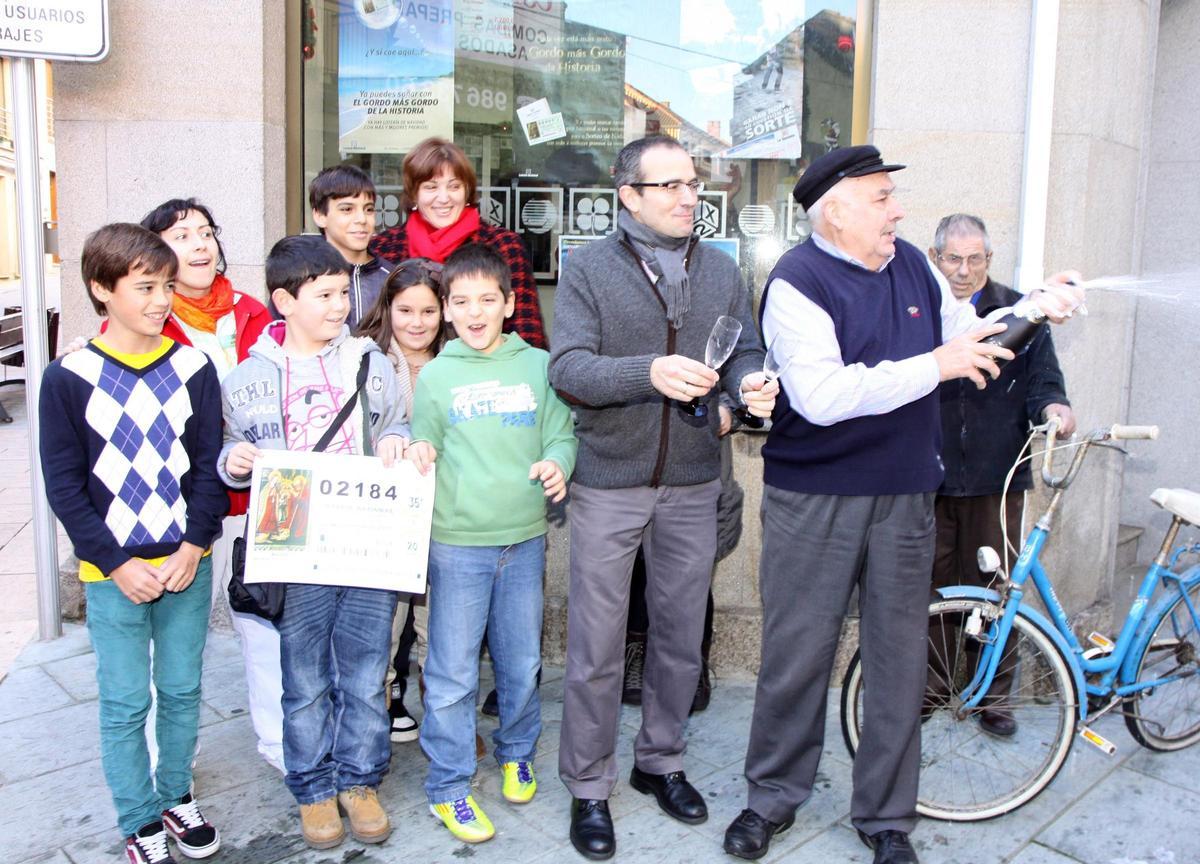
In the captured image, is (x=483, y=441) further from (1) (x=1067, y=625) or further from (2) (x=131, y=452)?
(1) (x=1067, y=625)

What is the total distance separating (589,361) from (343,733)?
1.51m

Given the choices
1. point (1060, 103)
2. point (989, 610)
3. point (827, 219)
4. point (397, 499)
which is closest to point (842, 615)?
point (989, 610)

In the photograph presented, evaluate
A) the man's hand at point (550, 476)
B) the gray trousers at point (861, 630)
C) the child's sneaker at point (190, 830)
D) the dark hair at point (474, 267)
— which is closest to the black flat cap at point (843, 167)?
the gray trousers at point (861, 630)

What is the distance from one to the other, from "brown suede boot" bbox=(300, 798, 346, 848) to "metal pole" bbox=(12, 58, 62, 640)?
249 cm

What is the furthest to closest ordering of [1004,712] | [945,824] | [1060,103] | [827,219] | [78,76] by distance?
[78,76] < [1060,103] < [1004,712] < [945,824] < [827,219]

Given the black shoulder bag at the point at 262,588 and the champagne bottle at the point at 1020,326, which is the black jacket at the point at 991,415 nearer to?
the champagne bottle at the point at 1020,326

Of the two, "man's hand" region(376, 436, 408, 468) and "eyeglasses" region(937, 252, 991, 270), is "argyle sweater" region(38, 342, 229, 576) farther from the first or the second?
"eyeglasses" region(937, 252, 991, 270)

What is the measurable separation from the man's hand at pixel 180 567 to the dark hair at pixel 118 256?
2.68 feet

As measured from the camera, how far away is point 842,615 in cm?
332

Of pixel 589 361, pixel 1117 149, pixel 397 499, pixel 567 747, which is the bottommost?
pixel 567 747

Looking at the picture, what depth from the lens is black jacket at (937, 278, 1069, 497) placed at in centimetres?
413

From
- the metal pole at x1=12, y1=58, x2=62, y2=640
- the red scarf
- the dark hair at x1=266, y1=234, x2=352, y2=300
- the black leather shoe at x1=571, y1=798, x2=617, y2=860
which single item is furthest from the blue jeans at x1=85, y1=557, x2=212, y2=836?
the metal pole at x1=12, y1=58, x2=62, y2=640

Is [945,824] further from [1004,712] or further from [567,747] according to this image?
[567,747]

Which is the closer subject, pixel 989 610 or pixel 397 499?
pixel 397 499
